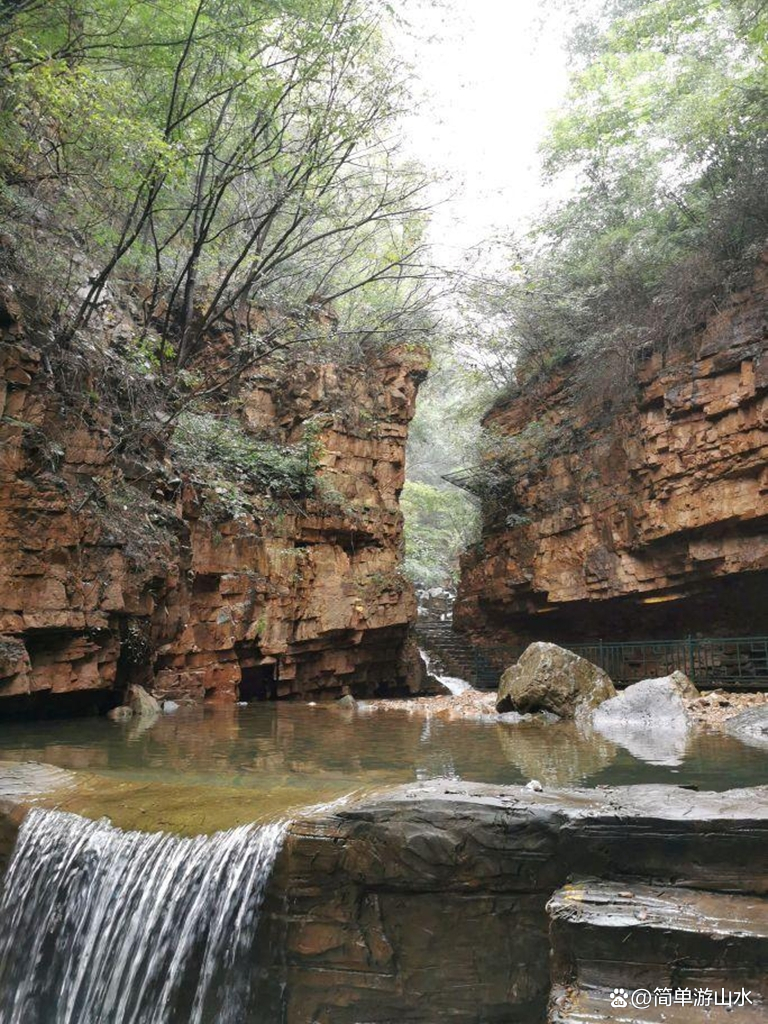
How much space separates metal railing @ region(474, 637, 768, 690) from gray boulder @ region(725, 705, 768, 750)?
5.53 meters

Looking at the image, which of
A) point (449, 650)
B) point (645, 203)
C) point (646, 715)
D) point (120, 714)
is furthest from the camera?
point (449, 650)

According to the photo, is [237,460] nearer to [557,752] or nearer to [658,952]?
[557,752]

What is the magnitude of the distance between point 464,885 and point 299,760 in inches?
132

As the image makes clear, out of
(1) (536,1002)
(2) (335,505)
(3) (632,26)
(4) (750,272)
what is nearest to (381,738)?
(1) (536,1002)

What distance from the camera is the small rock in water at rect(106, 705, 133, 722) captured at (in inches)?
428

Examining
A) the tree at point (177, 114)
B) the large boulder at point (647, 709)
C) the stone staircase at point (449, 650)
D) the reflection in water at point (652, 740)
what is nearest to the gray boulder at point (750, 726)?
the reflection in water at point (652, 740)

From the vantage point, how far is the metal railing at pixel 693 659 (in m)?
15.5

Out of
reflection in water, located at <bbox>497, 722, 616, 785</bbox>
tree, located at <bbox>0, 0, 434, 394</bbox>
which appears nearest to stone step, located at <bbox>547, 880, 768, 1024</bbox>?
reflection in water, located at <bbox>497, 722, 616, 785</bbox>

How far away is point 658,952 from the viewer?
129 inches

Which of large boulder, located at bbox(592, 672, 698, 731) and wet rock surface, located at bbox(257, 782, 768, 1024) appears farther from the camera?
large boulder, located at bbox(592, 672, 698, 731)

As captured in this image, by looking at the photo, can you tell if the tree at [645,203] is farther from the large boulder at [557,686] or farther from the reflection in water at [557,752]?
the reflection in water at [557,752]

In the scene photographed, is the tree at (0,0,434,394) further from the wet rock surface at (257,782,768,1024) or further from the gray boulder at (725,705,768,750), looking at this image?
the gray boulder at (725,705,768,750)

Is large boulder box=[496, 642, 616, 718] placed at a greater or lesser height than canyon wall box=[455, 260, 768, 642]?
lesser

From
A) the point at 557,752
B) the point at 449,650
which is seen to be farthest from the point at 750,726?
the point at 449,650
